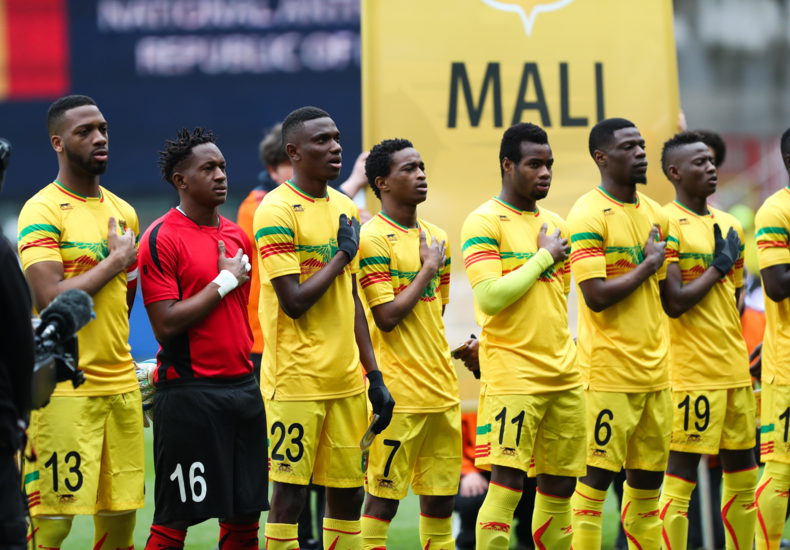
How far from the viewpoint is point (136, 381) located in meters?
4.23

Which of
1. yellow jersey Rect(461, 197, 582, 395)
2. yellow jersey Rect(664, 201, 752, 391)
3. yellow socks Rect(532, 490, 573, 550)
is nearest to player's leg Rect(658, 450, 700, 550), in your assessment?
yellow jersey Rect(664, 201, 752, 391)

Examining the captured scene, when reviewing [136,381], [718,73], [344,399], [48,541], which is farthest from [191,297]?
[718,73]

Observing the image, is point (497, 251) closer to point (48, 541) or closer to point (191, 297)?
point (191, 297)

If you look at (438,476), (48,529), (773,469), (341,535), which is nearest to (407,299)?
(438,476)

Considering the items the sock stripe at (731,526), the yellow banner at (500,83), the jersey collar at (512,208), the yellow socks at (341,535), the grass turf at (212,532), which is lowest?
the grass turf at (212,532)

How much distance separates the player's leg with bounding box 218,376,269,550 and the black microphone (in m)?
1.15

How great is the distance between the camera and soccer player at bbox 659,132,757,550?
5.06 m

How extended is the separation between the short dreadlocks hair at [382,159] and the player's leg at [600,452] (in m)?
1.62

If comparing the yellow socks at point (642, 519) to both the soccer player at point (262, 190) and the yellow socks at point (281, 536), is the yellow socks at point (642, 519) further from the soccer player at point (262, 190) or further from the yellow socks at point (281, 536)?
the soccer player at point (262, 190)

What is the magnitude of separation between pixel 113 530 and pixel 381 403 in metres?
1.34

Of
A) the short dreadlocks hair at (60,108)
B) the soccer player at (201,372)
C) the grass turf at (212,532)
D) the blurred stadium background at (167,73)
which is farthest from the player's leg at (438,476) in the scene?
the blurred stadium background at (167,73)

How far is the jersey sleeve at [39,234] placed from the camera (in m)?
3.93

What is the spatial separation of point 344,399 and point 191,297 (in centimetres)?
86

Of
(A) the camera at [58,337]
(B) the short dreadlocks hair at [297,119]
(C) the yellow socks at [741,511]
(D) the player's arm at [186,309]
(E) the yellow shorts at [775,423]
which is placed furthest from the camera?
(E) the yellow shorts at [775,423]
